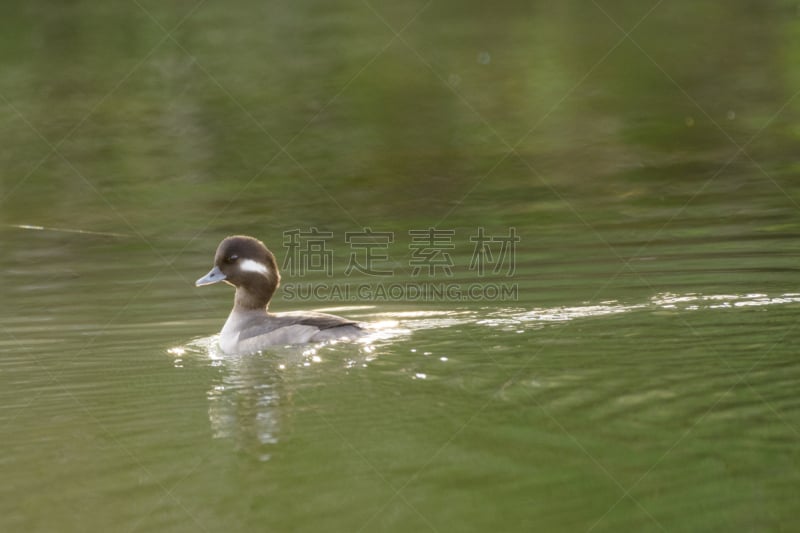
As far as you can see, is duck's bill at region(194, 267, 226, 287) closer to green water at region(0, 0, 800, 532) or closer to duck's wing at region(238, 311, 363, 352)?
green water at region(0, 0, 800, 532)

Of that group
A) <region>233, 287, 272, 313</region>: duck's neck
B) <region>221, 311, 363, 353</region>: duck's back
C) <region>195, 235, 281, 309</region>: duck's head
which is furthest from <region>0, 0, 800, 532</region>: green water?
<region>195, 235, 281, 309</region>: duck's head

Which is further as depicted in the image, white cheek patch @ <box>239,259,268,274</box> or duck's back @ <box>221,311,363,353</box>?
white cheek patch @ <box>239,259,268,274</box>

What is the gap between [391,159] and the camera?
2123cm

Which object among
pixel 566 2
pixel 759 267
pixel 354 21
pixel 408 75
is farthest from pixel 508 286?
pixel 566 2

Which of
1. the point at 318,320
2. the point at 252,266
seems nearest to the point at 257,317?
the point at 252,266

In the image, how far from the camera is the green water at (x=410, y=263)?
7.38 m

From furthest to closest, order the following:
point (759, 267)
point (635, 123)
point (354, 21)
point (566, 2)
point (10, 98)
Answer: point (566, 2) < point (354, 21) < point (10, 98) < point (635, 123) < point (759, 267)

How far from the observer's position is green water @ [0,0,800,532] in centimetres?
738

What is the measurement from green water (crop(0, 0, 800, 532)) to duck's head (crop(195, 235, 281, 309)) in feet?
1.72

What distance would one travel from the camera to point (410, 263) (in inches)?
566

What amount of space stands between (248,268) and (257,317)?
0.65 metres

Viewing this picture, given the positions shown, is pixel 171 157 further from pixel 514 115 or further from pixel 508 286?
pixel 508 286

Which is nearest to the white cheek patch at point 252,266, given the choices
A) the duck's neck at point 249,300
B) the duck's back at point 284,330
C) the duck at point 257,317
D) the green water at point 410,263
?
the duck at point 257,317

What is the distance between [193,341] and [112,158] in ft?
37.0
